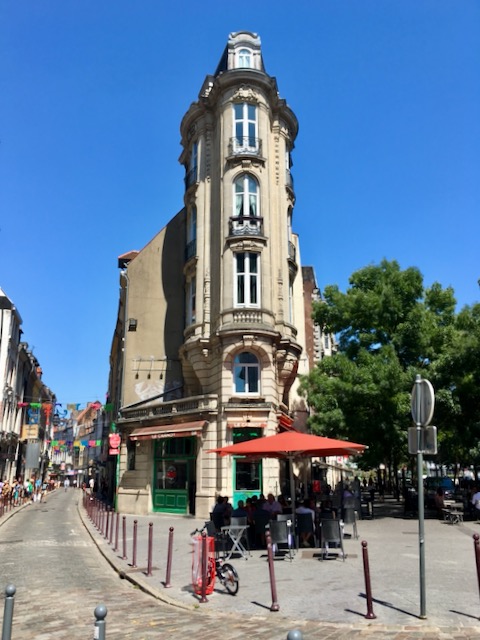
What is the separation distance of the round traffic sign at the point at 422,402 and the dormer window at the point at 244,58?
86.0ft

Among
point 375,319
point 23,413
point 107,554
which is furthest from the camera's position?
point 23,413

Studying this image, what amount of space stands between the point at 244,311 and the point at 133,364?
354 inches

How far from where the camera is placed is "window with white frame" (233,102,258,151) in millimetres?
27984

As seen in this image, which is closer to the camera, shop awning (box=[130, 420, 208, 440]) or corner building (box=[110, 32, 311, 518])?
shop awning (box=[130, 420, 208, 440])

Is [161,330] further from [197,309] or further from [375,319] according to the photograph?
[375,319]

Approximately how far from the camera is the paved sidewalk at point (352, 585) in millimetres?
7469

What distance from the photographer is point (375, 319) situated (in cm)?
2455

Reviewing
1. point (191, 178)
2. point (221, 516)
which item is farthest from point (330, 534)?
point (191, 178)

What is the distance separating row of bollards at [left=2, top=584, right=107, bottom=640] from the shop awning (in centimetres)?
1920

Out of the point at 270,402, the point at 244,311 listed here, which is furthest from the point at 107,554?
the point at 244,311

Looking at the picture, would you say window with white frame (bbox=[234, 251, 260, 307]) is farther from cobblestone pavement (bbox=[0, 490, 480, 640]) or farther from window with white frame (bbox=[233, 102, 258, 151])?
cobblestone pavement (bbox=[0, 490, 480, 640])

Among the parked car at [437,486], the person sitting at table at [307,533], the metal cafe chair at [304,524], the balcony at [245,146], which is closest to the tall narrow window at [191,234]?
the balcony at [245,146]

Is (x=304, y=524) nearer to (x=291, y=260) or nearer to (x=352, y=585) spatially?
(x=352, y=585)

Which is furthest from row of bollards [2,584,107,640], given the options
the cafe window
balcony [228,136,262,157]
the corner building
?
balcony [228,136,262,157]
